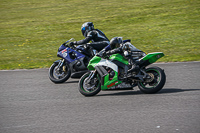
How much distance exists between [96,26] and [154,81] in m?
16.4

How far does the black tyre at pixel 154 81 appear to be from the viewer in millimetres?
7699

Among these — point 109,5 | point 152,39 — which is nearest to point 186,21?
point 152,39

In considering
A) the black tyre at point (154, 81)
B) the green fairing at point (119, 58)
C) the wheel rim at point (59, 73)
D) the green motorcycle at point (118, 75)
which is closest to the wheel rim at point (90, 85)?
the green motorcycle at point (118, 75)

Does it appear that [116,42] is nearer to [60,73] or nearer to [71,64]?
[71,64]

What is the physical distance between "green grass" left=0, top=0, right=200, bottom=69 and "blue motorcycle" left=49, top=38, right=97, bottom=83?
142 inches

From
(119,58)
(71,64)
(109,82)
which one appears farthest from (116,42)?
(71,64)

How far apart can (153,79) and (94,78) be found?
5.04 feet

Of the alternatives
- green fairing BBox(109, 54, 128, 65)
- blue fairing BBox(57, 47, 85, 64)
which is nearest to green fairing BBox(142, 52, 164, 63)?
green fairing BBox(109, 54, 128, 65)

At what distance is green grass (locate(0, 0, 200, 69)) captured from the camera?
651 inches

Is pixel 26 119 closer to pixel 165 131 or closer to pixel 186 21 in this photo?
pixel 165 131

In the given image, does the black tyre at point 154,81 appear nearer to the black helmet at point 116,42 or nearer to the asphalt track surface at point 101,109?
the asphalt track surface at point 101,109

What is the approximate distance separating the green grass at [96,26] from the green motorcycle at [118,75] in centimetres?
560

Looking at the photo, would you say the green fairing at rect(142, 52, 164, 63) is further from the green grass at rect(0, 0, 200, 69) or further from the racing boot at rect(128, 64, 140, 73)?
the green grass at rect(0, 0, 200, 69)

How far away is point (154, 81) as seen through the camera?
25.8 feet
